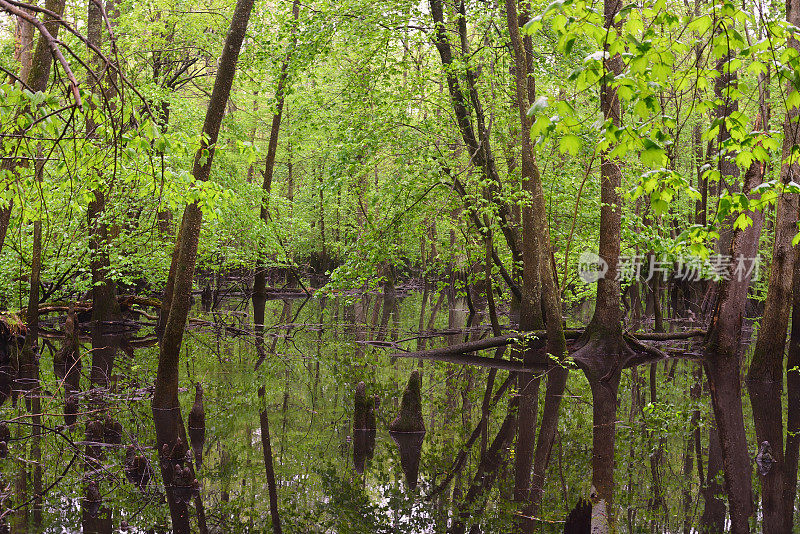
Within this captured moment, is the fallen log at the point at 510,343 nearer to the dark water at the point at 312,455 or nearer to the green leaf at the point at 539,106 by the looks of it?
the dark water at the point at 312,455

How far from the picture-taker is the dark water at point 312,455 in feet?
18.5

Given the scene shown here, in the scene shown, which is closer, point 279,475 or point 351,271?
point 279,475

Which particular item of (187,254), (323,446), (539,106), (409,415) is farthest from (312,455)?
(539,106)

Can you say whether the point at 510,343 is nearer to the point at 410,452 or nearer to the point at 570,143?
the point at 410,452

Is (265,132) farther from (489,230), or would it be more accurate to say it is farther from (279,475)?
(279,475)

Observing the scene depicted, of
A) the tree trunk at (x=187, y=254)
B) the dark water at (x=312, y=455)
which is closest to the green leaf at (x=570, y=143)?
the dark water at (x=312, y=455)

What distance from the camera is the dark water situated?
5633 millimetres

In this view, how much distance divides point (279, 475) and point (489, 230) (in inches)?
350

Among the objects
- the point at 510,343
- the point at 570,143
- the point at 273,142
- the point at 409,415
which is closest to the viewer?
the point at 570,143

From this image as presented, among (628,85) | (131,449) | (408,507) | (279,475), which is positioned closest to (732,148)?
(628,85)

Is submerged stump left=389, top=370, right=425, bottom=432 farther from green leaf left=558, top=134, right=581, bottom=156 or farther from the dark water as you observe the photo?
green leaf left=558, top=134, right=581, bottom=156

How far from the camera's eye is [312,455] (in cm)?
735

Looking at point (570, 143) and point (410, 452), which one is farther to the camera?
point (410, 452)

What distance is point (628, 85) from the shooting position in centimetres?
340
